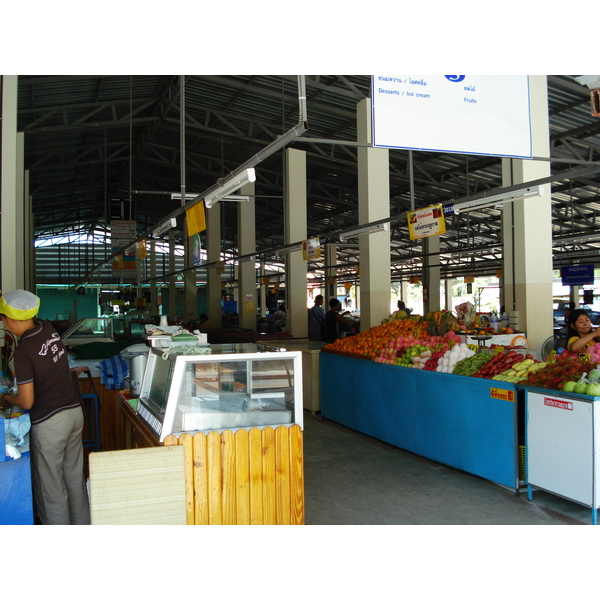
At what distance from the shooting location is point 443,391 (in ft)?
18.3

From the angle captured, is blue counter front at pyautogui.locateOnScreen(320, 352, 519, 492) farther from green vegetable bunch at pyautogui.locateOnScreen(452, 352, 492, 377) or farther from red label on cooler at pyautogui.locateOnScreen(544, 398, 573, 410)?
red label on cooler at pyautogui.locateOnScreen(544, 398, 573, 410)

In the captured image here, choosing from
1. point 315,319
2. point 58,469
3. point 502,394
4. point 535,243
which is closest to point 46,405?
point 58,469

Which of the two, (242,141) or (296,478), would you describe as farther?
(242,141)

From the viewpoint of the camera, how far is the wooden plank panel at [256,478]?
349 cm

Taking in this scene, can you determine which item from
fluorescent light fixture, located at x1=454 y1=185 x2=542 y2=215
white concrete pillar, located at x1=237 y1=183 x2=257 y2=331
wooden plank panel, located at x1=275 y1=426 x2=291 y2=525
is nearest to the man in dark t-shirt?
wooden plank panel, located at x1=275 y1=426 x2=291 y2=525

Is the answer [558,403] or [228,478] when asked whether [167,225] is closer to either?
[228,478]

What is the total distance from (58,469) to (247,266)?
1224cm

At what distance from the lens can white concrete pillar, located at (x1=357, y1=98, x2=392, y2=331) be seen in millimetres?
9953

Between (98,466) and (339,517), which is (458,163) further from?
(98,466)

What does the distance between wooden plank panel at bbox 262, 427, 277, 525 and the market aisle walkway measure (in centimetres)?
86

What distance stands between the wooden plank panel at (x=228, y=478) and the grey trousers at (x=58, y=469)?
109 centimetres

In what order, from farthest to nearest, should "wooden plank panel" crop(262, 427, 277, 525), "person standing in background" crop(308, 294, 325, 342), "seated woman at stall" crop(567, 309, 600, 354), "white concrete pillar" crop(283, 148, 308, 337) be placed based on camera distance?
"white concrete pillar" crop(283, 148, 308, 337) → "person standing in background" crop(308, 294, 325, 342) → "seated woman at stall" crop(567, 309, 600, 354) → "wooden plank panel" crop(262, 427, 277, 525)

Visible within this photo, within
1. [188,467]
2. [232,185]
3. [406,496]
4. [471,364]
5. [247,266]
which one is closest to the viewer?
[188,467]

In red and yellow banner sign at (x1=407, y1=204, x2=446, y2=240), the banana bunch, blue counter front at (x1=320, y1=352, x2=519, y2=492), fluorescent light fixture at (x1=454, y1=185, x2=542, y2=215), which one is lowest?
blue counter front at (x1=320, y1=352, x2=519, y2=492)
